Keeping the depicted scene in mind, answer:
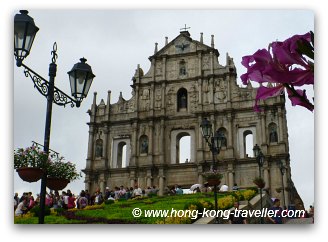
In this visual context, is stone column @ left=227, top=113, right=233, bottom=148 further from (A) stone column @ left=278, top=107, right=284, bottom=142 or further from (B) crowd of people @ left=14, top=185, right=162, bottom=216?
(B) crowd of people @ left=14, top=185, right=162, bottom=216

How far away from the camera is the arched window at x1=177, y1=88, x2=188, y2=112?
25156mm

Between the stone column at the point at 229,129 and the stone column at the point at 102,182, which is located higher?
the stone column at the point at 229,129

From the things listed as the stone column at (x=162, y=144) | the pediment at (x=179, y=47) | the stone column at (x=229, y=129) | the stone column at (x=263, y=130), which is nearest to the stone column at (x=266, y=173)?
the stone column at (x=263, y=130)

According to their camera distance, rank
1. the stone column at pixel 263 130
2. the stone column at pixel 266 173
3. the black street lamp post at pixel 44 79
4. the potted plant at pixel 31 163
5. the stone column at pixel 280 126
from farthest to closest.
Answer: the stone column at pixel 263 130
the stone column at pixel 280 126
the stone column at pixel 266 173
the potted plant at pixel 31 163
the black street lamp post at pixel 44 79

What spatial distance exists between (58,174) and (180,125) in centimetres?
1895

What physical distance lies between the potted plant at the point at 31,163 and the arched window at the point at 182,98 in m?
19.4

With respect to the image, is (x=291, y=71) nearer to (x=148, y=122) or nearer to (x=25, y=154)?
(x=25, y=154)

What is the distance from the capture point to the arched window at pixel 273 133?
882 inches

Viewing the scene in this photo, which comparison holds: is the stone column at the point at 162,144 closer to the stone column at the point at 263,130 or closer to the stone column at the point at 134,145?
the stone column at the point at 134,145

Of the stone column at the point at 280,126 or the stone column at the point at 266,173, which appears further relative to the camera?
the stone column at the point at 280,126

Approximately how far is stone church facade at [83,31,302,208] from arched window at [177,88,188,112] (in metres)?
0.06

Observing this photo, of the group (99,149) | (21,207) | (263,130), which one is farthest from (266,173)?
(21,207)

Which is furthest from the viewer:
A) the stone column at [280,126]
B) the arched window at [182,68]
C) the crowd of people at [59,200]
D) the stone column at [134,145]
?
the arched window at [182,68]
